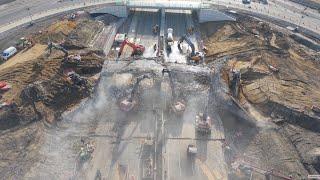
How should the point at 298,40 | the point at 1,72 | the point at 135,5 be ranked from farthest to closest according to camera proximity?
the point at 135,5
the point at 298,40
the point at 1,72

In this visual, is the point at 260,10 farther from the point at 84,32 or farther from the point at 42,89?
the point at 42,89

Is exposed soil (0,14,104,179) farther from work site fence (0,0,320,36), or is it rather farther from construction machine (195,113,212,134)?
construction machine (195,113,212,134)

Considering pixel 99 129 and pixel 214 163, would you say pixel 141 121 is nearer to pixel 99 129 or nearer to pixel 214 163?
pixel 99 129

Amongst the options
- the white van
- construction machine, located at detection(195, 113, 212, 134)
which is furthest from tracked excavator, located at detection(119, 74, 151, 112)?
the white van

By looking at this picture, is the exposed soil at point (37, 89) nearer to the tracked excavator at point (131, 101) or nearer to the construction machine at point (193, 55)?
the tracked excavator at point (131, 101)

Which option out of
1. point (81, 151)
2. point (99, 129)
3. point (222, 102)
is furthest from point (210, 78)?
point (81, 151)

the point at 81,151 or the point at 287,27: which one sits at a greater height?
the point at 287,27

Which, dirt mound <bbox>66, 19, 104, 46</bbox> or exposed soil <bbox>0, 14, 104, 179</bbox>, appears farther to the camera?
dirt mound <bbox>66, 19, 104, 46</bbox>

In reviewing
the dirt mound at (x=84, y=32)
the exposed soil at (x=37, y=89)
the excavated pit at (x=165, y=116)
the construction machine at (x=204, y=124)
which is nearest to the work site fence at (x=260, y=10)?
the dirt mound at (x=84, y=32)

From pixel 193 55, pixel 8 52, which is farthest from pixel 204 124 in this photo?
pixel 8 52
